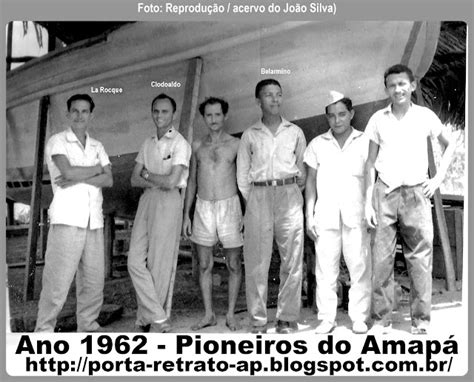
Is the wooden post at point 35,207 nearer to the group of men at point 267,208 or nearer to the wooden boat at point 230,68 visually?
the wooden boat at point 230,68

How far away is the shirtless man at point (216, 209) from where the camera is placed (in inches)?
152

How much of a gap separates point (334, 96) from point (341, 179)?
62 centimetres

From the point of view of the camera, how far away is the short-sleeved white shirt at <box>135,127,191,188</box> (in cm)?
388

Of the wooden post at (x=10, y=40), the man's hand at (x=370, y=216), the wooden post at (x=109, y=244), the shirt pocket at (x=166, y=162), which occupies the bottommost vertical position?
the wooden post at (x=109, y=244)

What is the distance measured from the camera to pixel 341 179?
376 centimetres

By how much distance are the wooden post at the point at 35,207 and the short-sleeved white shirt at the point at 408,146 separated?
2593mm

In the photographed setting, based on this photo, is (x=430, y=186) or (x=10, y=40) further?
(x=10, y=40)

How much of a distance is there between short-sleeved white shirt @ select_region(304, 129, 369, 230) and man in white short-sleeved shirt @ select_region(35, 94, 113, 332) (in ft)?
4.58

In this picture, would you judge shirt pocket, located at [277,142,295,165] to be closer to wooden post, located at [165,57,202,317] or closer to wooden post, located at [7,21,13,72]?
wooden post, located at [165,57,202,317]

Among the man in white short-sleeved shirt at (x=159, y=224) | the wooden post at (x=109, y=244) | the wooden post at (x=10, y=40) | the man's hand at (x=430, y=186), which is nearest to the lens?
the man's hand at (x=430, y=186)

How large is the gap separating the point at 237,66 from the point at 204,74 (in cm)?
26

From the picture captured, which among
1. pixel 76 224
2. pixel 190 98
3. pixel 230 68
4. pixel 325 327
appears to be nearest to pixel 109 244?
pixel 76 224

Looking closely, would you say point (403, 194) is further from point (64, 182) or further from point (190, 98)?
point (64, 182)

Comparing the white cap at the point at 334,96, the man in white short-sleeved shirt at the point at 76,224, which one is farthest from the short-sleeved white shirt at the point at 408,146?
the man in white short-sleeved shirt at the point at 76,224
